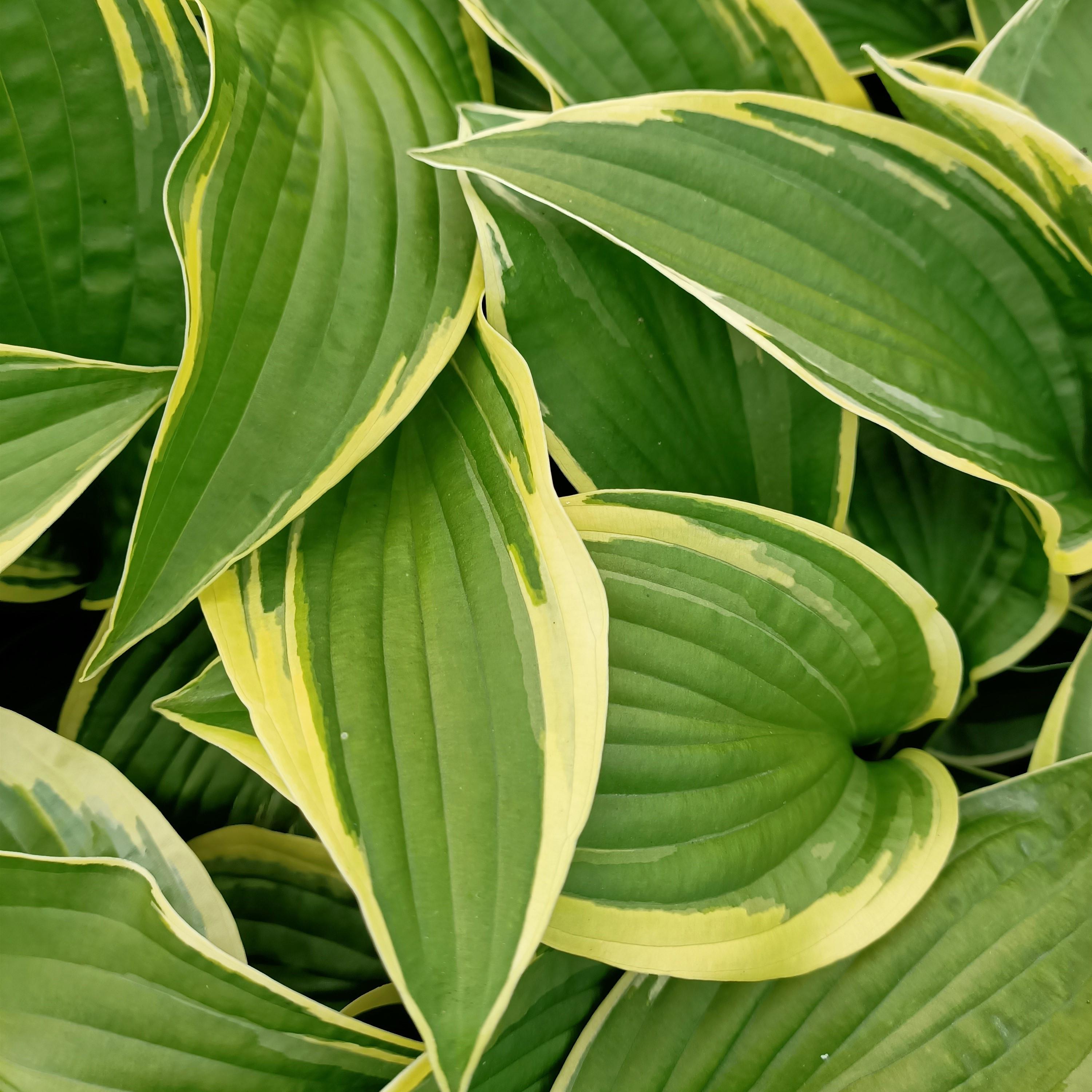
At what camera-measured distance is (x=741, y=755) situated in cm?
49

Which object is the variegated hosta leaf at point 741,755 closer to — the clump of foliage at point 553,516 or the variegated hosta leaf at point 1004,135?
the clump of foliage at point 553,516

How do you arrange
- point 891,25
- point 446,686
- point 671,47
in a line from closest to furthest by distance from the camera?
1. point 446,686
2. point 671,47
3. point 891,25

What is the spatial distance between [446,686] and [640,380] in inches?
9.2

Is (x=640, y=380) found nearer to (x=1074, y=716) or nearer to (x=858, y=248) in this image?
(x=858, y=248)

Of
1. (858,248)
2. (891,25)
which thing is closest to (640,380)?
(858,248)

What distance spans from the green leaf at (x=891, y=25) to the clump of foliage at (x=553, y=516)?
13 cm

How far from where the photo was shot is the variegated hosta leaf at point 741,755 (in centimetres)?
46

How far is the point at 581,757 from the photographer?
40cm

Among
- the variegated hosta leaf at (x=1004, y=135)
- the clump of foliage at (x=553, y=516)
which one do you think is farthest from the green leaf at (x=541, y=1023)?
the variegated hosta leaf at (x=1004, y=135)

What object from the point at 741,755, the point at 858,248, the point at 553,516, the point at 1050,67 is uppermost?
the point at 1050,67

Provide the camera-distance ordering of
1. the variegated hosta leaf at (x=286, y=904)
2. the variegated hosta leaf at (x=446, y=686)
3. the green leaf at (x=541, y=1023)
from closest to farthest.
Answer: the variegated hosta leaf at (x=446, y=686) → the green leaf at (x=541, y=1023) → the variegated hosta leaf at (x=286, y=904)

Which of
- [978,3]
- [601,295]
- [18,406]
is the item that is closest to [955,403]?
A: [601,295]

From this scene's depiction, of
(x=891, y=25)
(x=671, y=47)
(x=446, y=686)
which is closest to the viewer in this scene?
(x=446, y=686)

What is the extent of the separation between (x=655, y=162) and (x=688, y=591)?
0.24m
